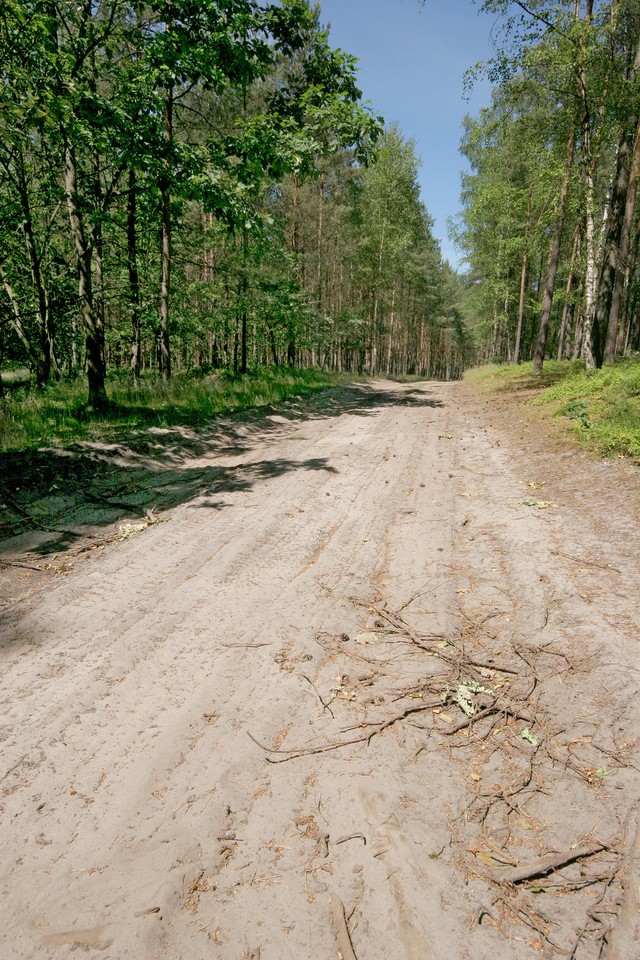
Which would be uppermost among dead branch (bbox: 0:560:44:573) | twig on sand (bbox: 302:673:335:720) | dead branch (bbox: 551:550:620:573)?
dead branch (bbox: 551:550:620:573)

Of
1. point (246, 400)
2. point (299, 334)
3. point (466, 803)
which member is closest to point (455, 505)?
point (466, 803)

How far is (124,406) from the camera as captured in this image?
8891 millimetres

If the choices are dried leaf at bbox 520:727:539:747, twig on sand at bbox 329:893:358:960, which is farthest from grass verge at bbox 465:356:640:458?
twig on sand at bbox 329:893:358:960

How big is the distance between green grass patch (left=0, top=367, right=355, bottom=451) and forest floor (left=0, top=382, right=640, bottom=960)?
88.1 inches

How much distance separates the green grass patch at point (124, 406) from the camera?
691cm

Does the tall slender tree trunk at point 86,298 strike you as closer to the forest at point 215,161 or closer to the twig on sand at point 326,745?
the forest at point 215,161

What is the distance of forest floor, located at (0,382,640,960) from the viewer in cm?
161

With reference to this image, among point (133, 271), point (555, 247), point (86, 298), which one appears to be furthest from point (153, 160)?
point (555, 247)

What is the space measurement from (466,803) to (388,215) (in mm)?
31471

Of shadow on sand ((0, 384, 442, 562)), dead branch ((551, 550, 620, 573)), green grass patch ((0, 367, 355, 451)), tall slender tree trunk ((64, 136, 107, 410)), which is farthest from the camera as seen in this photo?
tall slender tree trunk ((64, 136, 107, 410))

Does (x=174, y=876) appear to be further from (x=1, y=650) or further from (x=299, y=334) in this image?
(x=299, y=334)

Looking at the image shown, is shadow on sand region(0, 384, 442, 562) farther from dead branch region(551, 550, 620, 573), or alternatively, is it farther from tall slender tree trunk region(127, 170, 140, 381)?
tall slender tree trunk region(127, 170, 140, 381)

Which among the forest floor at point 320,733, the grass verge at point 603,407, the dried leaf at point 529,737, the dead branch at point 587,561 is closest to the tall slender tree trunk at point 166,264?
the forest floor at point 320,733

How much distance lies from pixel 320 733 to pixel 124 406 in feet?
26.4
